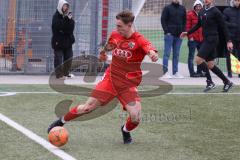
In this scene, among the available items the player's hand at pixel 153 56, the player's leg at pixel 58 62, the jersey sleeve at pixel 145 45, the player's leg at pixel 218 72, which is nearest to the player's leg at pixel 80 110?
the jersey sleeve at pixel 145 45

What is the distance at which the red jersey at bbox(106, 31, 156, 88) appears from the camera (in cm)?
820

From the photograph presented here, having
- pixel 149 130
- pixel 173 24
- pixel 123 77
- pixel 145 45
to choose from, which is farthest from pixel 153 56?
pixel 173 24

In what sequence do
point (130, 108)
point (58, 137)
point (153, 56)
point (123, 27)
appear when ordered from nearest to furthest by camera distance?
point (153, 56)
point (58, 137)
point (123, 27)
point (130, 108)

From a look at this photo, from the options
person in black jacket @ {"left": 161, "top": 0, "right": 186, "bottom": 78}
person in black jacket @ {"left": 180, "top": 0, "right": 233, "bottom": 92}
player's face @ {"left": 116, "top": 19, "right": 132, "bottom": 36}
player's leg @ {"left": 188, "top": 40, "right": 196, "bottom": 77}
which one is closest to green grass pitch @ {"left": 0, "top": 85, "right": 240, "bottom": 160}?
person in black jacket @ {"left": 180, "top": 0, "right": 233, "bottom": 92}

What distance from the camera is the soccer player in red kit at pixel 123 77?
8.19 metres

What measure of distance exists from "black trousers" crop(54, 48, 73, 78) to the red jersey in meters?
7.96

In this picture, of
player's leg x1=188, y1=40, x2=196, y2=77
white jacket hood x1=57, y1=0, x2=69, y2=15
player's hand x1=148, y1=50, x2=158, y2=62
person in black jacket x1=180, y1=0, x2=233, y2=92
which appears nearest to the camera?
player's hand x1=148, y1=50, x2=158, y2=62

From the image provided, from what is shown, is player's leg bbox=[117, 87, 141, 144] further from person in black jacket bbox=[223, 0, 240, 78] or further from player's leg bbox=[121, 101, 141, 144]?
person in black jacket bbox=[223, 0, 240, 78]

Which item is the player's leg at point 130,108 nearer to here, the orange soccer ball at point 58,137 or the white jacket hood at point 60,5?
the orange soccer ball at point 58,137

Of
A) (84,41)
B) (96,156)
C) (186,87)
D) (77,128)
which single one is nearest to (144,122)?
(77,128)

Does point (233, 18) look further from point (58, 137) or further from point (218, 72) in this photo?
point (58, 137)

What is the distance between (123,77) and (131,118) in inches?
20.6

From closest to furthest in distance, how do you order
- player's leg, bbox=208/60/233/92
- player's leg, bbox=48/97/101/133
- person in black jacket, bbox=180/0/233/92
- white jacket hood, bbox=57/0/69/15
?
player's leg, bbox=48/97/101/133 < person in black jacket, bbox=180/0/233/92 < player's leg, bbox=208/60/233/92 < white jacket hood, bbox=57/0/69/15

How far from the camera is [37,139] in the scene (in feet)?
27.3
